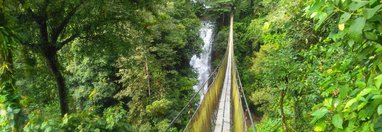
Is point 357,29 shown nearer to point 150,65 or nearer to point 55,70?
point 55,70

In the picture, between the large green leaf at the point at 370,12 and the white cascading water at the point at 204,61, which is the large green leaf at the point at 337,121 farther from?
the white cascading water at the point at 204,61

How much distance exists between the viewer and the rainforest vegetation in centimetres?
86

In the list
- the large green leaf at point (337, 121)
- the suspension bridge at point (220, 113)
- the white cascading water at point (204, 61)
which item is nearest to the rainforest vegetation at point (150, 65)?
the large green leaf at point (337, 121)

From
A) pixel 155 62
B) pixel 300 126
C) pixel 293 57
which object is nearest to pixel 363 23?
pixel 293 57

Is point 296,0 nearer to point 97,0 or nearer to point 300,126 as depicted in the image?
point 300,126

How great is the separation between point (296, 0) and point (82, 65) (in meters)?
6.46

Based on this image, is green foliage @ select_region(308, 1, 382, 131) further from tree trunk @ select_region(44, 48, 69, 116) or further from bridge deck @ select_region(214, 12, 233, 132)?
tree trunk @ select_region(44, 48, 69, 116)

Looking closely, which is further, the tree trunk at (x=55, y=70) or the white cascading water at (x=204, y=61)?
the white cascading water at (x=204, y=61)

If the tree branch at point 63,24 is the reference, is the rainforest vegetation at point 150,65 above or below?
below

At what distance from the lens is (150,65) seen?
7863 mm

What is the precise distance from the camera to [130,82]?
7871 millimetres

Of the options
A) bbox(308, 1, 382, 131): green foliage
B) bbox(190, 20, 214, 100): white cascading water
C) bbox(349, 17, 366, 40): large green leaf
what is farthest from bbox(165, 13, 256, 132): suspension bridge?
bbox(190, 20, 214, 100): white cascading water

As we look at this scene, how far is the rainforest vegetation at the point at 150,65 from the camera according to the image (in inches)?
33.8

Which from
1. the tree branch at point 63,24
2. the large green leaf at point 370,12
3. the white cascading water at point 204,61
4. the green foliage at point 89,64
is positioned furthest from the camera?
the white cascading water at point 204,61
